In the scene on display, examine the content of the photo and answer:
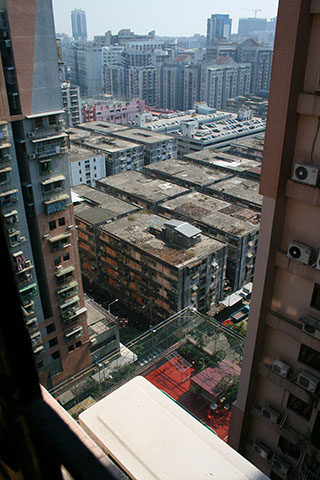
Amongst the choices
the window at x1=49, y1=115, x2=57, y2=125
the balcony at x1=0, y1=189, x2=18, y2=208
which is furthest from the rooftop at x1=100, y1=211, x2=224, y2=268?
the window at x1=49, y1=115, x2=57, y2=125

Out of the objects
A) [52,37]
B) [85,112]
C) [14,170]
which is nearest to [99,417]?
[14,170]

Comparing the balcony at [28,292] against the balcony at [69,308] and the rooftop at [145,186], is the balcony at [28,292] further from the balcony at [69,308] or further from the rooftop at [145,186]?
the rooftop at [145,186]

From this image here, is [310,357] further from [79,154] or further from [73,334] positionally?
[79,154]

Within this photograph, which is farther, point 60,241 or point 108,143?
point 108,143

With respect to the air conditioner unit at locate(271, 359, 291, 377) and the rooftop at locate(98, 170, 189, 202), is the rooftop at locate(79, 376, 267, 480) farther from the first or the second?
the rooftop at locate(98, 170, 189, 202)

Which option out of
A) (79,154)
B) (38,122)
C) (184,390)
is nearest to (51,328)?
(184,390)
